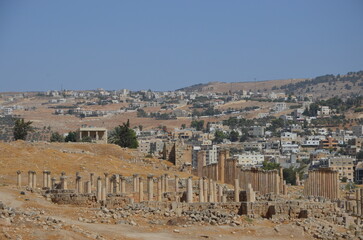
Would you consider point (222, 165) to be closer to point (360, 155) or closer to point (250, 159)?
point (250, 159)

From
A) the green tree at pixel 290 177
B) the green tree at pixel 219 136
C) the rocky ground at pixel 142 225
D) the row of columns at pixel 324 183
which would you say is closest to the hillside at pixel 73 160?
the row of columns at pixel 324 183

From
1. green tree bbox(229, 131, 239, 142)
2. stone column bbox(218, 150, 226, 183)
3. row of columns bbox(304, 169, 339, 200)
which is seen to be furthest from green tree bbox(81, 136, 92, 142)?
green tree bbox(229, 131, 239, 142)

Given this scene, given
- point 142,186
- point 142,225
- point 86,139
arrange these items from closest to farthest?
point 142,225, point 142,186, point 86,139

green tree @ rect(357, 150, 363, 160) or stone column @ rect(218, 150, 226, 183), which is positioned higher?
stone column @ rect(218, 150, 226, 183)

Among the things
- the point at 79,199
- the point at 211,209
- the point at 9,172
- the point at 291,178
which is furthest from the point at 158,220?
the point at 291,178

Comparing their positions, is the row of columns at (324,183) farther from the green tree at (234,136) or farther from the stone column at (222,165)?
the green tree at (234,136)

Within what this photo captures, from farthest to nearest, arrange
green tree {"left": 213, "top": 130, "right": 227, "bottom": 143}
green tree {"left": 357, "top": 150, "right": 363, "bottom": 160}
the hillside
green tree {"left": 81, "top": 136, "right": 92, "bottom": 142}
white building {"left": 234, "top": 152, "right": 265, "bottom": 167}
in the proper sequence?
green tree {"left": 213, "top": 130, "right": 227, "bottom": 143} → green tree {"left": 357, "top": 150, "right": 363, "bottom": 160} → white building {"left": 234, "top": 152, "right": 265, "bottom": 167} → green tree {"left": 81, "top": 136, "right": 92, "bottom": 142} → the hillside

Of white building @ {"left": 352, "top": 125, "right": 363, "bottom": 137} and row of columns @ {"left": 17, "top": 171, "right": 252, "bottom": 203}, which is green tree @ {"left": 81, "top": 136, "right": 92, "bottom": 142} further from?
white building @ {"left": 352, "top": 125, "right": 363, "bottom": 137}

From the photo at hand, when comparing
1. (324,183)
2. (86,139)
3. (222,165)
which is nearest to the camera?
(324,183)

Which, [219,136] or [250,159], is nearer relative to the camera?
[250,159]

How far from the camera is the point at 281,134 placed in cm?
19925

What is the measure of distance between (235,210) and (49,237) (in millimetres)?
10186

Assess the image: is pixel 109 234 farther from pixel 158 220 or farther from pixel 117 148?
pixel 117 148

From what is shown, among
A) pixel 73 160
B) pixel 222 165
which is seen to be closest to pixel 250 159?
pixel 73 160
